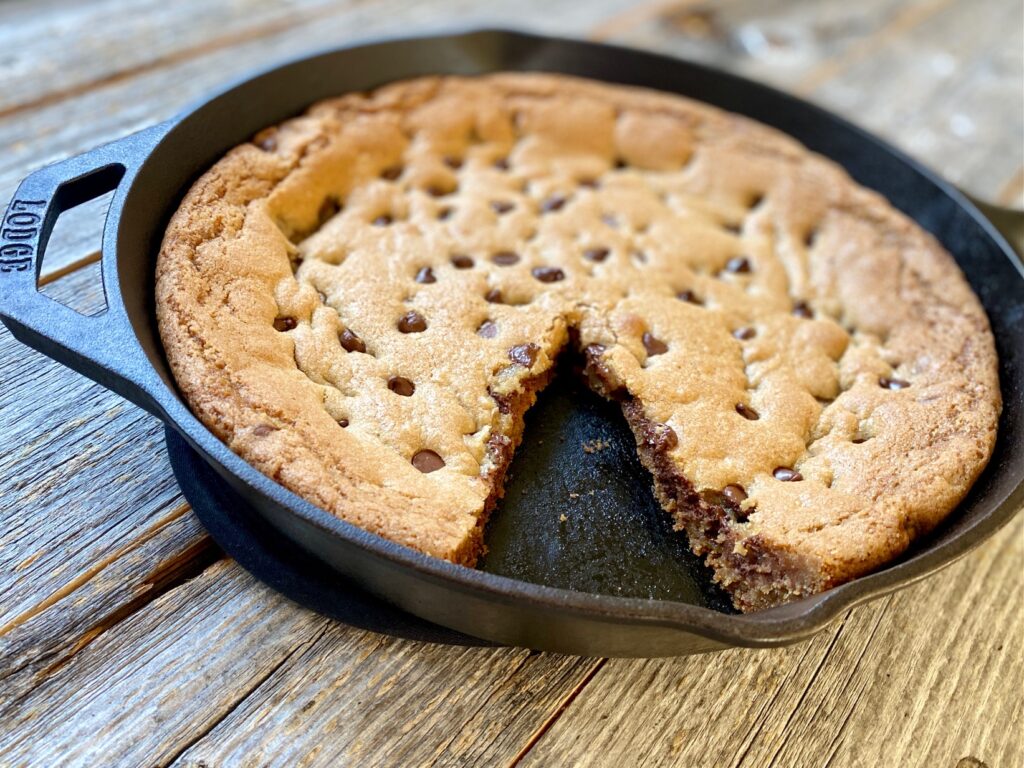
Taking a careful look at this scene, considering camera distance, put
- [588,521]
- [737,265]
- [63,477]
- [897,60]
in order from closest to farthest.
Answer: [63,477], [588,521], [737,265], [897,60]

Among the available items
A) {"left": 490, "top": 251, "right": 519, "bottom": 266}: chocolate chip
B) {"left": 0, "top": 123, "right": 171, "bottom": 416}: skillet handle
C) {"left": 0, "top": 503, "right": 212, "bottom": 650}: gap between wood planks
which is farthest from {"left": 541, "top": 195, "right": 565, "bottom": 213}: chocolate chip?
{"left": 0, "top": 503, "right": 212, "bottom": 650}: gap between wood planks

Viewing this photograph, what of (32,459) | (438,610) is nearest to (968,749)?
(438,610)

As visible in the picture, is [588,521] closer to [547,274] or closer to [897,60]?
[547,274]

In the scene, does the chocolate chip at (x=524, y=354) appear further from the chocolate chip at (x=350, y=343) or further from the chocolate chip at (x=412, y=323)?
the chocolate chip at (x=350, y=343)

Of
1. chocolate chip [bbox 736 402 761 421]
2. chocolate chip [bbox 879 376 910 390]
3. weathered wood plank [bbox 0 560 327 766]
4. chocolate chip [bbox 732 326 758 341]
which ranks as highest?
weathered wood plank [bbox 0 560 327 766]

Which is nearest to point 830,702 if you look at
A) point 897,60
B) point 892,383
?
point 892,383

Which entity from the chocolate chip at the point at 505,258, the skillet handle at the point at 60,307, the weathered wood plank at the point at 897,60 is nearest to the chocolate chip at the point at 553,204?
the chocolate chip at the point at 505,258

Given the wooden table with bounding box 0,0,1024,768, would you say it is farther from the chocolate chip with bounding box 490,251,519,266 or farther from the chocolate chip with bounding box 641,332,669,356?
the chocolate chip with bounding box 490,251,519,266
